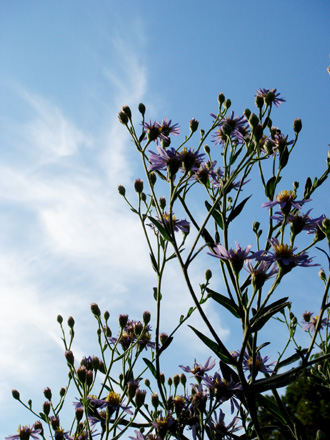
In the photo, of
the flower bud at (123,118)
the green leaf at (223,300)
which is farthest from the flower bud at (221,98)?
the green leaf at (223,300)

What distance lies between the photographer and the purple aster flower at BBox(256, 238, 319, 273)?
2.03m

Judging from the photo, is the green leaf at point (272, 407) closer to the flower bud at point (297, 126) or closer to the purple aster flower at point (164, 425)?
the purple aster flower at point (164, 425)

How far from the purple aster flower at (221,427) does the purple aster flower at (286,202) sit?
3.95 ft

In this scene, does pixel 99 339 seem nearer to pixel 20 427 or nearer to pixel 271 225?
pixel 20 427

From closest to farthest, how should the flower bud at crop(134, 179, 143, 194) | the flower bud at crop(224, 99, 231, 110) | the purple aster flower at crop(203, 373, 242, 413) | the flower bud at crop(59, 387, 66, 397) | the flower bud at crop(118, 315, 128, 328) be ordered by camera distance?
1. the purple aster flower at crop(203, 373, 242, 413)
2. the flower bud at crop(118, 315, 128, 328)
3. the flower bud at crop(134, 179, 143, 194)
4. the flower bud at crop(224, 99, 231, 110)
5. the flower bud at crop(59, 387, 66, 397)

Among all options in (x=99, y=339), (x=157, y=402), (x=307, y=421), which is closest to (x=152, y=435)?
(x=157, y=402)

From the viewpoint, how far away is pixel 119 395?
2.66 meters

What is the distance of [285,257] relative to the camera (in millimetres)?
2059

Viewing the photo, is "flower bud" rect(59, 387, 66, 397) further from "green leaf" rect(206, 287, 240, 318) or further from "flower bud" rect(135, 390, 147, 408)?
"green leaf" rect(206, 287, 240, 318)

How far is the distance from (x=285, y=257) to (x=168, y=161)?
0.97 meters

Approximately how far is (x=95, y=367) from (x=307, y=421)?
1189cm

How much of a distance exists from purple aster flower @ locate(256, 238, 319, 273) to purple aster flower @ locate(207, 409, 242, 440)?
3.18 ft

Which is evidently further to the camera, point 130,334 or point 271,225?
point 130,334

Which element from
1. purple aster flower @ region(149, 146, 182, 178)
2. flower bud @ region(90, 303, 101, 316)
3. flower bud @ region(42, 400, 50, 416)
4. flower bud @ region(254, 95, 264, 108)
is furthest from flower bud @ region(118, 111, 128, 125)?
flower bud @ region(42, 400, 50, 416)
